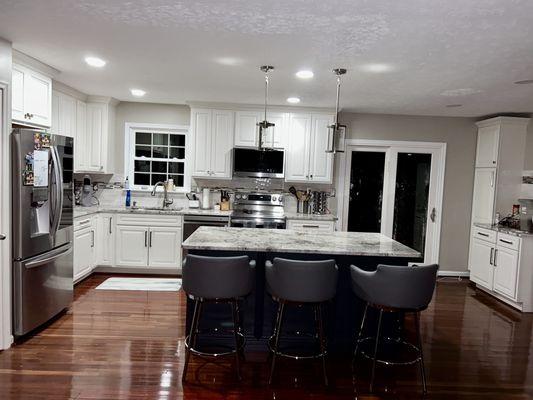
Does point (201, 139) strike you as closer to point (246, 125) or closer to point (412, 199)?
point (246, 125)

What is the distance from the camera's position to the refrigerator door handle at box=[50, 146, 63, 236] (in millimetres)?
3539

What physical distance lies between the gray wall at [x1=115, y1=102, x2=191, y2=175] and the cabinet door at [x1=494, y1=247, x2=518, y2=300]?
4.52 metres

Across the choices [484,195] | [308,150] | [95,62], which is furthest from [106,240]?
[484,195]

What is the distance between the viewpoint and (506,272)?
4.79 meters

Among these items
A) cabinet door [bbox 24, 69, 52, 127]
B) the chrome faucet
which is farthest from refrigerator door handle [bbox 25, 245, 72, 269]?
the chrome faucet

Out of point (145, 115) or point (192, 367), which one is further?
point (145, 115)

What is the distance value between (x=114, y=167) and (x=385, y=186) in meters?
4.02

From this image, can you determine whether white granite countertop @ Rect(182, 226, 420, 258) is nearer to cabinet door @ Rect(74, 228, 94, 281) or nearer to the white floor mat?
the white floor mat

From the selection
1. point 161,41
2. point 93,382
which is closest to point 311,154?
point 161,41

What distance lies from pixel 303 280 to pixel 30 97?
294 centimetres

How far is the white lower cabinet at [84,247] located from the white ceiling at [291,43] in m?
1.67

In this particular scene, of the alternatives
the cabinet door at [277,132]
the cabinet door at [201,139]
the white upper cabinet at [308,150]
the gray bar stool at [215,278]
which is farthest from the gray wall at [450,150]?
the gray bar stool at [215,278]

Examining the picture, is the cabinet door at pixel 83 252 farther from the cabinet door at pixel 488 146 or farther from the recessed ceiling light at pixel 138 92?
the cabinet door at pixel 488 146

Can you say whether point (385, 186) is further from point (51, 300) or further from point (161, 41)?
point (51, 300)
